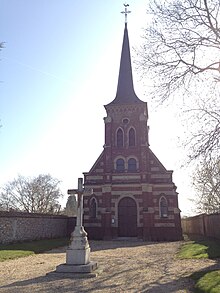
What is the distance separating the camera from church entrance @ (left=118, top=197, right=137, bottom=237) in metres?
29.5

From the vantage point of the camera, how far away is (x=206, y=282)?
8.63 meters

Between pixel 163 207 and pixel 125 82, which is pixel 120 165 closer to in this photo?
pixel 163 207

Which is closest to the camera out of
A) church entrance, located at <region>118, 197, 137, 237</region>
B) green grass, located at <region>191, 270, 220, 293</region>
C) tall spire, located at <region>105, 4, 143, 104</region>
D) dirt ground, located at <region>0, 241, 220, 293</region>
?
green grass, located at <region>191, 270, 220, 293</region>

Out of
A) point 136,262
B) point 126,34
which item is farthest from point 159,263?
point 126,34

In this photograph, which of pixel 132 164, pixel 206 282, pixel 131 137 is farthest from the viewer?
pixel 131 137

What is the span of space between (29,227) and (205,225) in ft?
50.0

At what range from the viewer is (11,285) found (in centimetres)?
898

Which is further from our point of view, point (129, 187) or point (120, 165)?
point (120, 165)

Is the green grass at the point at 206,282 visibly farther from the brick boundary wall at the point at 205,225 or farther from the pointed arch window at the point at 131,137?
the pointed arch window at the point at 131,137

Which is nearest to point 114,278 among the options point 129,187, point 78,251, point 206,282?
point 78,251

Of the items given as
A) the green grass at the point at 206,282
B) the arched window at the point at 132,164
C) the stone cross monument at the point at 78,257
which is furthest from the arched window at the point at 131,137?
the green grass at the point at 206,282

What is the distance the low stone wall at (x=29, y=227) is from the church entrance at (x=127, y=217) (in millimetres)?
6482

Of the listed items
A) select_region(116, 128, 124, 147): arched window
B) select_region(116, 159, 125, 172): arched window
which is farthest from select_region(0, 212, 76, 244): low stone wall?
select_region(116, 128, 124, 147): arched window

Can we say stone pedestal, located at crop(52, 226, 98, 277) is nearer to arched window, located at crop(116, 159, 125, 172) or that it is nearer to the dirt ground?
the dirt ground
